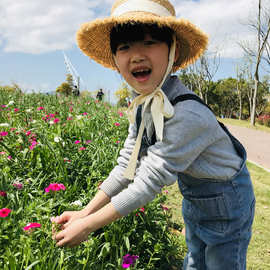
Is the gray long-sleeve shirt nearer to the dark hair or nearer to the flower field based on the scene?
the dark hair

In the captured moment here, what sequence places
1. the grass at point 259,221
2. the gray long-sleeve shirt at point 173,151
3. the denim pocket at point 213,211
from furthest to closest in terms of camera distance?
1. the grass at point 259,221
2. the denim pocket at point 213,211
3. the gray long-sleeve shirt at point 173,151

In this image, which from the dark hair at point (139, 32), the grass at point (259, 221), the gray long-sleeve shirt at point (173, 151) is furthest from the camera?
the grass at point (259, 221)

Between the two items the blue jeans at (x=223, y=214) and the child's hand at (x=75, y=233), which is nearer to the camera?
the child's hand at (x=75, y=233)

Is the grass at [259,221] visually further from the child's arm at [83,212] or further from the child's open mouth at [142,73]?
the child's open mouth at [142,73]

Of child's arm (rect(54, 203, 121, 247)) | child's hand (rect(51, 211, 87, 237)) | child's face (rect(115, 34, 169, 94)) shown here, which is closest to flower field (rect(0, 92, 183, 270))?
child's hand (rect(51, 211, 87, 237))

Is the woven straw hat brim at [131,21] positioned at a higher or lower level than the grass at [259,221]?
higher

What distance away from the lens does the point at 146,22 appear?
1.21 metres

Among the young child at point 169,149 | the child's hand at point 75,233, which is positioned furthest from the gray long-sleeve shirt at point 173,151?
the child's hand at point 75,233

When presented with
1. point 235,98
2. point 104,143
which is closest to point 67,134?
point 104,143

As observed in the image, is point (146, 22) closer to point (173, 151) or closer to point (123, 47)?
point (123, 47)

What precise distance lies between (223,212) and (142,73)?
829mm

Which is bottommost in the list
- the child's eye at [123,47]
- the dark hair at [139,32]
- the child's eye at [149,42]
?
the child's eye at [123,47]

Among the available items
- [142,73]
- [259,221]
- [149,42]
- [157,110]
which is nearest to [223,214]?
[157,110]

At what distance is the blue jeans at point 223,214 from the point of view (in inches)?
53.3
